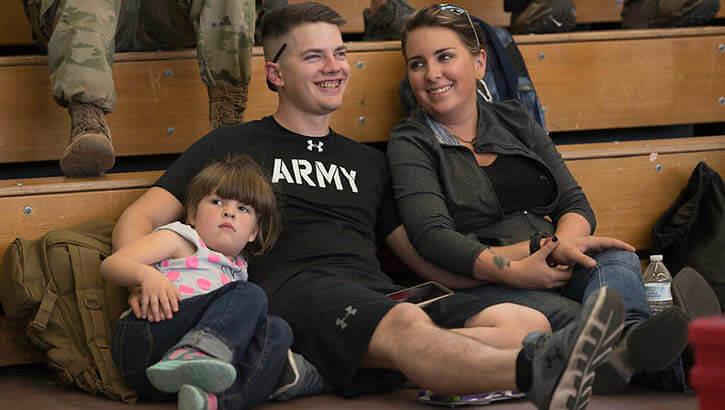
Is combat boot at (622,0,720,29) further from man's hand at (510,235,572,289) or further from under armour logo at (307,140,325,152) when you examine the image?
under armour logo at (307,140,325,152)

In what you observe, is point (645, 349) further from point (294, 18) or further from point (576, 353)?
point (294, 18)

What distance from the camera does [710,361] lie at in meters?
0.77

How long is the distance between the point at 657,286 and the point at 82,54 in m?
1.36

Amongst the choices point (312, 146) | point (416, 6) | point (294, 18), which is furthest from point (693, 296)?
point (416, 6)

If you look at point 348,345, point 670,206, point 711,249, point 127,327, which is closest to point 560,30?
point 670,206

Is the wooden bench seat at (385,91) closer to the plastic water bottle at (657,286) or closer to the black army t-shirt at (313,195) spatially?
the black army t-shirt at (313,195)

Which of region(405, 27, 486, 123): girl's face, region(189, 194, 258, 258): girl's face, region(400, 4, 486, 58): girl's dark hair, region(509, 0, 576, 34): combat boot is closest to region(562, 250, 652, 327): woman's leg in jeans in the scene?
region(405, 27, 486, 123): girl's face

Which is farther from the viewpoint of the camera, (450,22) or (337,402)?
(450,22)

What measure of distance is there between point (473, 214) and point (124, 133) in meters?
0.97

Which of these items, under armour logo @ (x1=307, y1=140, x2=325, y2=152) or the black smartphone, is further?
under armour logo @ (x1=307, y1=140, x2=325, y2=152)

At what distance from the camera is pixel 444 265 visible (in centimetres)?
171

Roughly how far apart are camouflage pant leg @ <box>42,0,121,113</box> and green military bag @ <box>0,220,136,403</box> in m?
0.36

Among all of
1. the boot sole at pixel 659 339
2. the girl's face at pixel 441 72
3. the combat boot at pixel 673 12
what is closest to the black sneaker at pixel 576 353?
the boot sole at pixel 659 339

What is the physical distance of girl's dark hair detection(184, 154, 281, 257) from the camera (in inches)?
63.3
